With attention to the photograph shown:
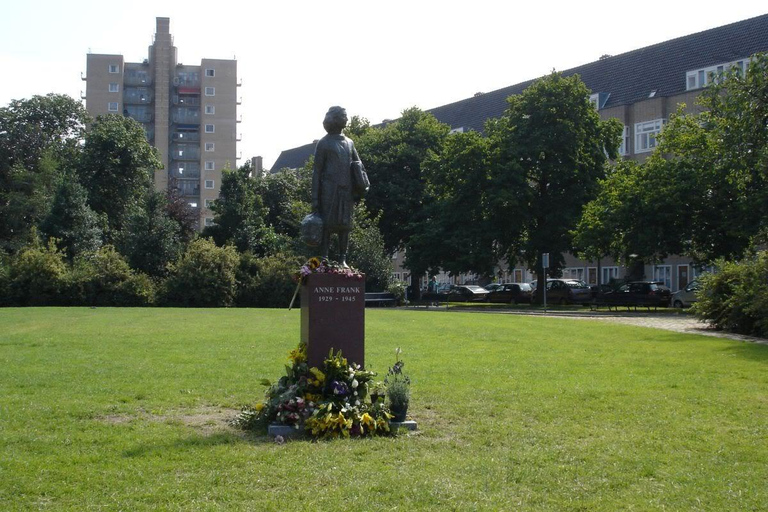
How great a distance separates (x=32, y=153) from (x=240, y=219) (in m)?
22.8

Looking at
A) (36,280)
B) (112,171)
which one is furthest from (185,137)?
(36,280)

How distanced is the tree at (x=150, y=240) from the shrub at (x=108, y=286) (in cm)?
279

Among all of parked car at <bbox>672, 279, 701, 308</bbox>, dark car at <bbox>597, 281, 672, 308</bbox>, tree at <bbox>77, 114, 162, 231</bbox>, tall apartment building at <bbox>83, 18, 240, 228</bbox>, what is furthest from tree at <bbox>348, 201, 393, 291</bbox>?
tall apartment building at <bbox>83, 18, 240, 228</bbox>

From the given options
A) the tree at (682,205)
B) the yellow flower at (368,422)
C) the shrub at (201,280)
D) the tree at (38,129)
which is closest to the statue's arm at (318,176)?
the yellow flower at (368,422)

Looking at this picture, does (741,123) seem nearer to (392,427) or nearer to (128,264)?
(392,427)

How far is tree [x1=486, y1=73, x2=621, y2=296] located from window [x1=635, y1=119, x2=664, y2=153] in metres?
11.3

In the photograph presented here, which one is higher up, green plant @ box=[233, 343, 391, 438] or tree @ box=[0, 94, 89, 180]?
tree @ box=[0, 94, 89, 180]

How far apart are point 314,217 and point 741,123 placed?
18.8m

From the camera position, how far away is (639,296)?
38.8 m

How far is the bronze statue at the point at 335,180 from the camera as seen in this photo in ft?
36.6

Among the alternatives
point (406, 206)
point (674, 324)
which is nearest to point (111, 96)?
point (406, 206)

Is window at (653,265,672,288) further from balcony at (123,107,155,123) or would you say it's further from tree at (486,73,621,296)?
balcony at (123,107,155,123)

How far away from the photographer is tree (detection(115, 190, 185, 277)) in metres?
47.2

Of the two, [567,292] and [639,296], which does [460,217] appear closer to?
[567,292]
